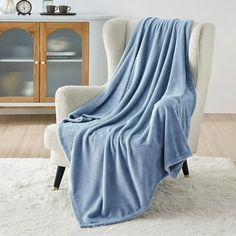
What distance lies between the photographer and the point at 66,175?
382cm

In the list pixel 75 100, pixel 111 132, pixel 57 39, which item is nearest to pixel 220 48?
pixel 57 39

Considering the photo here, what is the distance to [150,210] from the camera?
3250 mm

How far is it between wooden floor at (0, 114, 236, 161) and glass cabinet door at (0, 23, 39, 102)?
8.9 inches

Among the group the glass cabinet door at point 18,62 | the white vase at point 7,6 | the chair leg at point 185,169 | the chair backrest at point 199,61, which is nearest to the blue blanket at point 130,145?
the chair backrest at point 199,61

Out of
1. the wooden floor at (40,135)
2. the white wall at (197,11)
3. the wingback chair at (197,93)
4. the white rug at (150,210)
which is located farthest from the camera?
the white wall at (197,11)

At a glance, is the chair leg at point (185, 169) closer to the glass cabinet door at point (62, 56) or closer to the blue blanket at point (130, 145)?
the blue blanket at point (130, 145)

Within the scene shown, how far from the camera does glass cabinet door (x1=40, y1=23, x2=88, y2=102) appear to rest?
513 cm

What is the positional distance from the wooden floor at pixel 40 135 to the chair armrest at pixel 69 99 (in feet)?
2.23

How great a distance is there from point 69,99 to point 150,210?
80 cm

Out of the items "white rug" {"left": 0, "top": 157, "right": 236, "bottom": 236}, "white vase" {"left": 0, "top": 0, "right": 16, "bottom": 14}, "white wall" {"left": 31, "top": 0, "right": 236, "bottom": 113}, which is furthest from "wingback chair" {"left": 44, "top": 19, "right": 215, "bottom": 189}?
"white wall" {"left": 31, "top": 0, "right": 236, "bottom": 113}

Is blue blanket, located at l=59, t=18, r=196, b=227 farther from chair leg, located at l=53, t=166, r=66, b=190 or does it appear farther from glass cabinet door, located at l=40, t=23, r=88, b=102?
glass cabinet door, located at l=40, t=23, r=88, b=102

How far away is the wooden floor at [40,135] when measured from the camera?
4418 millimetres

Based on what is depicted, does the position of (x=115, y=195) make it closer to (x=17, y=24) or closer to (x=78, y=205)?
(x=78, y=205)

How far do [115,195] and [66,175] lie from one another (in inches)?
27.6
